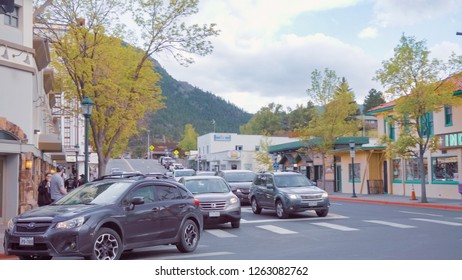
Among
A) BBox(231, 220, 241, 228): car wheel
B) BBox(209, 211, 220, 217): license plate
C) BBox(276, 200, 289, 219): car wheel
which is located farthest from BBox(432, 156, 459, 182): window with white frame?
BBox(209, 211, 220, 217): license plate

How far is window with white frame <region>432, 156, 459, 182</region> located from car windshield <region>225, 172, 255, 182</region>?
38.9 feet

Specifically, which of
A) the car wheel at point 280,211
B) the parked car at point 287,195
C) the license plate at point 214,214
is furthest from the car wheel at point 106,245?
the car wheel at point 280,211

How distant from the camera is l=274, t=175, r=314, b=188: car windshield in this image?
21891mm

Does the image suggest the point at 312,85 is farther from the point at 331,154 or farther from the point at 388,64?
the point at 388,64

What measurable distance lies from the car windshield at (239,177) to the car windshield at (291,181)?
22.2ft

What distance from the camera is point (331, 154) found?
46375 mm

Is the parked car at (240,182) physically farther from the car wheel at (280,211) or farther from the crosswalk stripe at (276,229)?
the crosswalk stripe at (276,229)

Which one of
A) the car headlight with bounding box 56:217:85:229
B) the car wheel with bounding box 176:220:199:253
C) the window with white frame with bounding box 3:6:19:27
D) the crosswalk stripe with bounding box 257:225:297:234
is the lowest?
the crosswalk stripe with bounding box 257:225:297:234

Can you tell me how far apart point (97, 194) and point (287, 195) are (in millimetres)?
10544

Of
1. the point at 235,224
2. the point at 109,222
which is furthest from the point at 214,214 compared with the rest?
the point at 109,222

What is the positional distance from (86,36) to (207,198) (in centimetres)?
1410

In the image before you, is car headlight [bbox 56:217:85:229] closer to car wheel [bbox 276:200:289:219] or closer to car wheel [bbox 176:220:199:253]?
car wheel [bbox 176:220:199:253]

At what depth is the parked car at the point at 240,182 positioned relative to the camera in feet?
90.2

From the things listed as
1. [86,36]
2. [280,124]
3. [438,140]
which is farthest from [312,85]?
[280,124]
